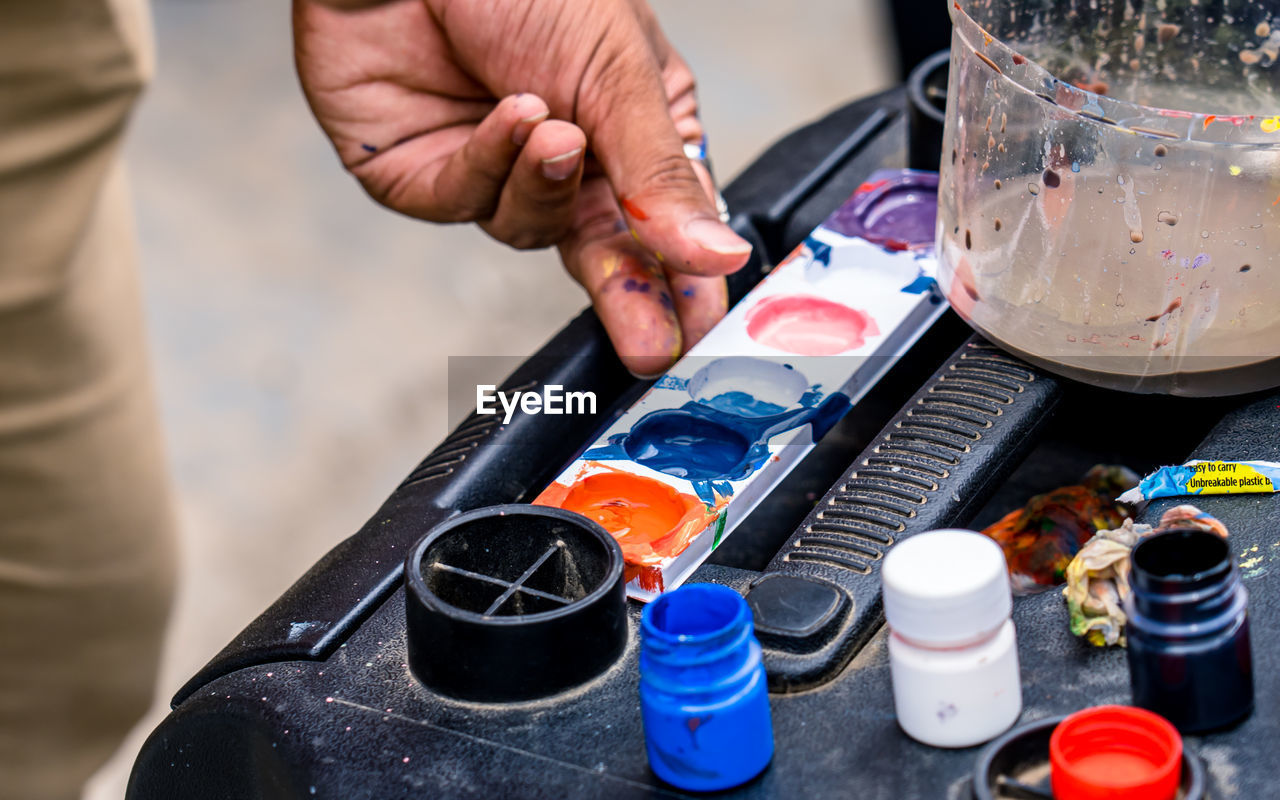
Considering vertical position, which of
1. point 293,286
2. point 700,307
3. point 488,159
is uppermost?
point 488,159

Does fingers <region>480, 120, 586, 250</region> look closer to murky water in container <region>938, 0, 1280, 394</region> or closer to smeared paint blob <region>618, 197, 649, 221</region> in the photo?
smeared paint blob <region>618, 197, 649, 221</region>

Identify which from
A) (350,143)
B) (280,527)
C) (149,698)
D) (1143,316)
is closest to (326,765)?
(149,698)

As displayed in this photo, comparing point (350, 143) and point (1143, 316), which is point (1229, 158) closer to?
point (1143, 316)

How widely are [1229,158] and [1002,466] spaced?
23 cm

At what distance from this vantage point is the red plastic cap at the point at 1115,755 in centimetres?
54

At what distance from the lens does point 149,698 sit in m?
0.81

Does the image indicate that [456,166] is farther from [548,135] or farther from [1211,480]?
[1211,480]

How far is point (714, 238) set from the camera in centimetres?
96

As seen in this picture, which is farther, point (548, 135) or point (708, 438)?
point (548, 135)

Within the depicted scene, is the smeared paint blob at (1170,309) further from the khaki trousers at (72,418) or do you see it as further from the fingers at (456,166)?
the khaki trousers at (72,418)

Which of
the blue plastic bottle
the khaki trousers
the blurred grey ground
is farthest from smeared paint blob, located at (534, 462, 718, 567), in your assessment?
the blurred grey ground

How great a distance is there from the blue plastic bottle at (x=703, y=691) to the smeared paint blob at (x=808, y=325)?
35 centimetres

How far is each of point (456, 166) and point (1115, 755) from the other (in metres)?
0.75

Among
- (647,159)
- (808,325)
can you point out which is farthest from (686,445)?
→ (647,159)
